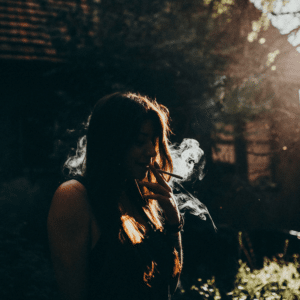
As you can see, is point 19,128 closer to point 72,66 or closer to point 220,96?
point 72,66

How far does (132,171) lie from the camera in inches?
57.9

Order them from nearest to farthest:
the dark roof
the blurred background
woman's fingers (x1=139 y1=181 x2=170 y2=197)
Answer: woman's fingers (x1=139 y1=181 x2=170 y2=197) → the blurred background → the dark roof

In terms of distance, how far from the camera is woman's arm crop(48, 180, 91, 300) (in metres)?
1.13

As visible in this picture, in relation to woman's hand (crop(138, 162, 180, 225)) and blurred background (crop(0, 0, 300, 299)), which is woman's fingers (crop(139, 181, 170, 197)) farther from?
blurred background (crop(0, 0, 300, 299))

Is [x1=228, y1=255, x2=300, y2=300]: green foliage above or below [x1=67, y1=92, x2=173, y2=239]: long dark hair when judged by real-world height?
below

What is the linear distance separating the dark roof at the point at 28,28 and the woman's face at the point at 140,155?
477 centimetres

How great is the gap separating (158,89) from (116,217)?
445 centimetres

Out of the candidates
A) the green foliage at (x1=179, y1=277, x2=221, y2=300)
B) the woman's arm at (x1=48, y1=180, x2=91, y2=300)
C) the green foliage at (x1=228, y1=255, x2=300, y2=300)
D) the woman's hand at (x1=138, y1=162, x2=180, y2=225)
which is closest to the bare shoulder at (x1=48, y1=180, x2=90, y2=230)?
the woman's arm at (x1=48, y1=180, x2=91, y2=300)

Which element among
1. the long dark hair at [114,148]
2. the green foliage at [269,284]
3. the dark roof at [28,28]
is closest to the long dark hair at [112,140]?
the long dark hair at [114,148]

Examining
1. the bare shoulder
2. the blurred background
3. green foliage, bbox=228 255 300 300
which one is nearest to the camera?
the bare shoulder

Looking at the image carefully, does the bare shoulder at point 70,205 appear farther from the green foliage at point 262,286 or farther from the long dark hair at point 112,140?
the green foliage at point 262,286

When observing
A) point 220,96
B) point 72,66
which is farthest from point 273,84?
point 72,66

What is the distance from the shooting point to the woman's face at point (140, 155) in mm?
1450

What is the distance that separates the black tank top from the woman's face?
279 mm
